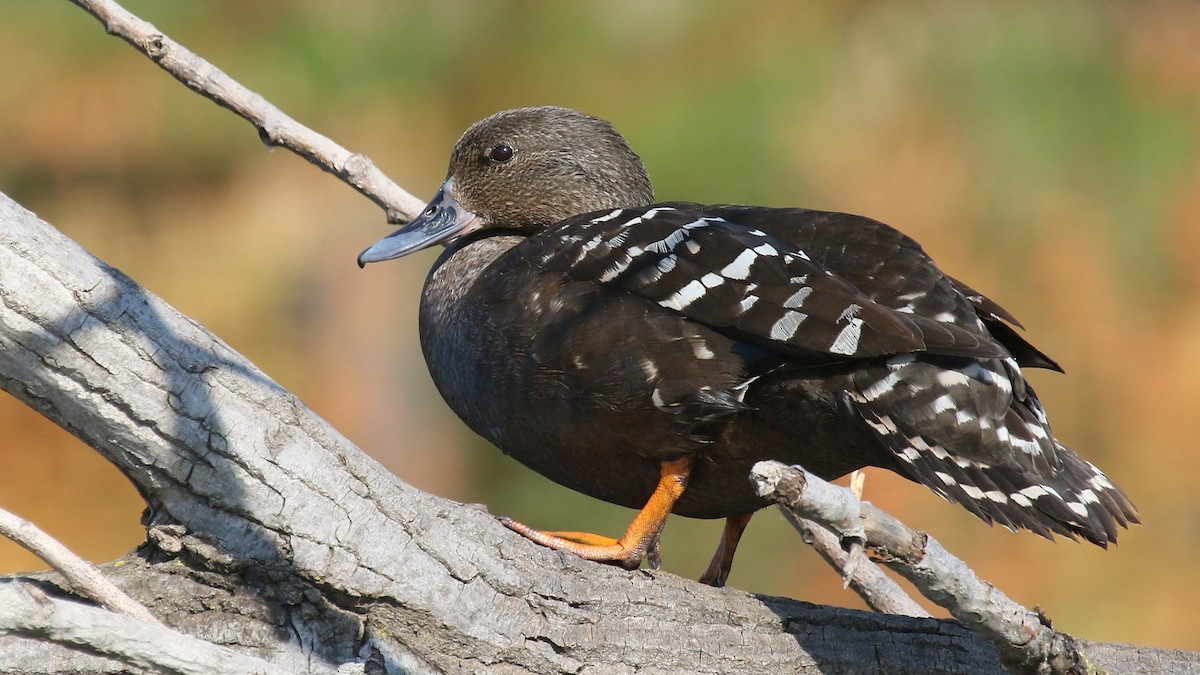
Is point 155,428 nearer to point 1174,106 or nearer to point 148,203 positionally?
point 148,203

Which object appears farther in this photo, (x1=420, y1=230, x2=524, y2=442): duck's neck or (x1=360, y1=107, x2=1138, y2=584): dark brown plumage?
(x1=420, y1=230, x2=524, y2=442): duck's neck

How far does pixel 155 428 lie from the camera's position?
6.49ft

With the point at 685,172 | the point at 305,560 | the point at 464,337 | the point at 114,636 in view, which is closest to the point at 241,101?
the point at 464,337

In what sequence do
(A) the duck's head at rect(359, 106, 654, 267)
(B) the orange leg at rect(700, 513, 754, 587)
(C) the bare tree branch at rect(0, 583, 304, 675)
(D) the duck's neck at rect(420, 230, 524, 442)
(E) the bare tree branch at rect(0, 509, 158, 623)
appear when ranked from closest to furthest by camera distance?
(C) the bare tree branch at rect(0, 583, 304, 675) → (E) the bare tree branch at rect(0, 509, 158, 623) → (D) the duck's neck at rect(420, 230, 524, 442) → (B) the orange leg at rect(700, 513, 754, 587) → (A) the duck's head at rect(359, 106, 654, 267)

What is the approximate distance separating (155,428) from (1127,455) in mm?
5342

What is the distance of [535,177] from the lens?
363 cm

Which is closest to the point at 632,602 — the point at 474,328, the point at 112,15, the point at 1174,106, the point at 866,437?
the point at 866,437

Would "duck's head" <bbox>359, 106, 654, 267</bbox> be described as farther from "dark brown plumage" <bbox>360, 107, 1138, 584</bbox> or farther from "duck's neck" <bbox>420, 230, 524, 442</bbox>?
"dark brown plumage" <bbox>360, 107, 1138, 584</bbox>

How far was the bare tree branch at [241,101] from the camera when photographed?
2912 millimetres

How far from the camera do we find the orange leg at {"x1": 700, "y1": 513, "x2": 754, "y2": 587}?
307 cm

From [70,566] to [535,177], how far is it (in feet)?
7.03

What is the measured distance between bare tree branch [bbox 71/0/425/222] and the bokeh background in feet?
8.93

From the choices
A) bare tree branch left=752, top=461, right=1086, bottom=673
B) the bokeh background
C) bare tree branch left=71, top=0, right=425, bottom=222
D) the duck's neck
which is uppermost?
the bokeh background

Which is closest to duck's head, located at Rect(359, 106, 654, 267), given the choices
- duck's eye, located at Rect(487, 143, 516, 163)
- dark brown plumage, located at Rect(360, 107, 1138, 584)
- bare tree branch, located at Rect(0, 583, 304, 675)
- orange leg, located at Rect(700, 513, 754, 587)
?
duck's eye, located at Rect(487, 143, 516, 163)
